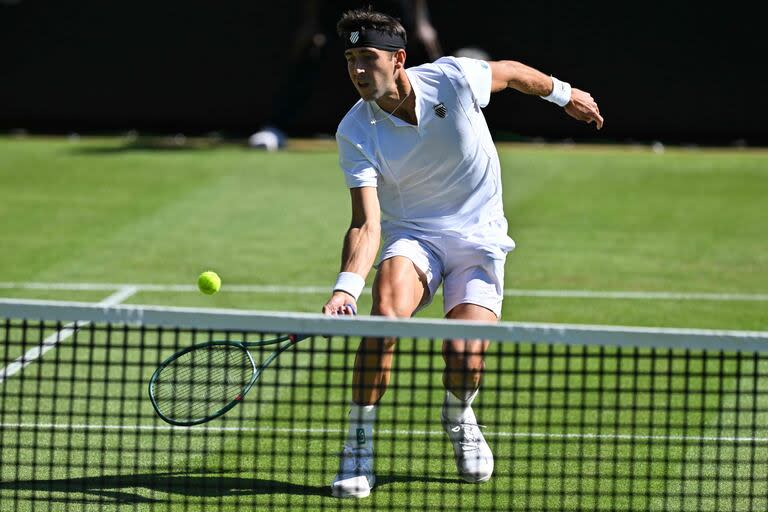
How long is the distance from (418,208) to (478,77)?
0.66 meters

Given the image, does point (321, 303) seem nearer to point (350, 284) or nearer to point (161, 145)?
point (350, 284)

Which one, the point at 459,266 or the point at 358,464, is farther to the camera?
the point at 459,266

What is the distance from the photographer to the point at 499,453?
6082mm

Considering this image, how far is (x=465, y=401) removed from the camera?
5684mm

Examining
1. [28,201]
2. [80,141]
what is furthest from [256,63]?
[28,201]

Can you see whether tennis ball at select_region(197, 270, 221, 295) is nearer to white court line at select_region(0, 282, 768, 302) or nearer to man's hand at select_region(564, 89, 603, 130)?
man's hand at select_region(564, 89, 603, 130)

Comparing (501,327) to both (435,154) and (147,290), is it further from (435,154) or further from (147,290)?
(147,290)

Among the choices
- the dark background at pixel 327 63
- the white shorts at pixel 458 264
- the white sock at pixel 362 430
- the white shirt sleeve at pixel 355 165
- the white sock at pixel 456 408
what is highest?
the dark background at pixel 327 63

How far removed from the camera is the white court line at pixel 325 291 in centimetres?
1005

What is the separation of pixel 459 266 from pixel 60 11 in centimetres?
1261

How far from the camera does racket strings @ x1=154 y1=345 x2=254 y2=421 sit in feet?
18.1

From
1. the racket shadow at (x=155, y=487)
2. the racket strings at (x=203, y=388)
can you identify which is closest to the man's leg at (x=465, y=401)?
the racket shadow at (x=155, y=487)

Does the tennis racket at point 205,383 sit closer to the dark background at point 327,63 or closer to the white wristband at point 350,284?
the white wristband at point 350,284

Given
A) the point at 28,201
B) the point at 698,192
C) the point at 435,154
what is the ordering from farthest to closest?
the point at 698,192 < the point at 28,201 < the point at 435,154
